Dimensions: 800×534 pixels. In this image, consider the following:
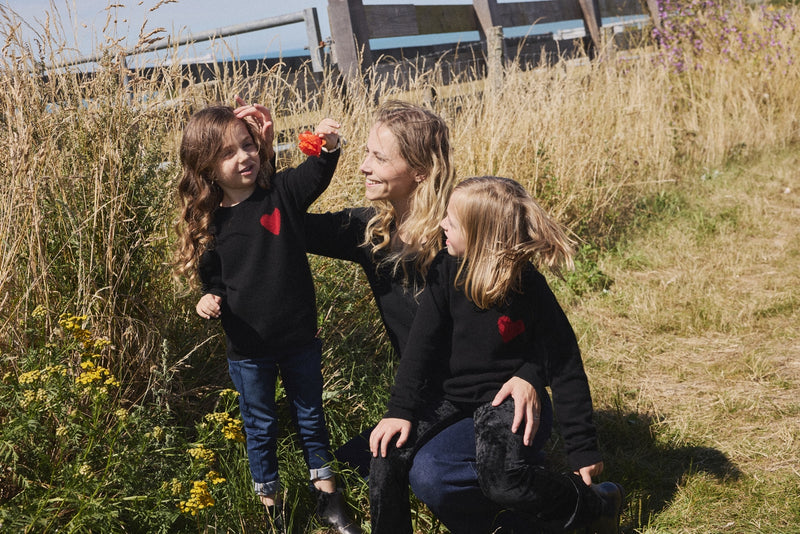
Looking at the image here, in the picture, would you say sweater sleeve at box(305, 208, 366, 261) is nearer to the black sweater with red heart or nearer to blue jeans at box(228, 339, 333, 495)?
blue jeans at box(228, 339, 333, 495)

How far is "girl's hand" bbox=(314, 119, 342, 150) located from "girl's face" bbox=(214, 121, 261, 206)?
236 millimetres

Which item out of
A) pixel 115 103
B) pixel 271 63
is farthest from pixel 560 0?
pixel 115 103

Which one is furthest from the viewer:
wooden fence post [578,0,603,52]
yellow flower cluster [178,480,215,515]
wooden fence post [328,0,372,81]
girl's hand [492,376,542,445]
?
wooden fence post [578,0,603,52]

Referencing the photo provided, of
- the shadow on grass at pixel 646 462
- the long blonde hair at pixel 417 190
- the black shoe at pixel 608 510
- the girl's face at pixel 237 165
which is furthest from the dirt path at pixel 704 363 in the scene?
the girl's face at pixel 237 165

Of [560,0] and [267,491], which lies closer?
[267,491]

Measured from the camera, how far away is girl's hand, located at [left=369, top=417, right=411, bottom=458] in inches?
81.3

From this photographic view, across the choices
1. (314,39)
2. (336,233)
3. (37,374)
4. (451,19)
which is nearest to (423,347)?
(336,233)

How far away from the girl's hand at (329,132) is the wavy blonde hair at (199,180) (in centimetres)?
25

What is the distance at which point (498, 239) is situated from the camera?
203 cm

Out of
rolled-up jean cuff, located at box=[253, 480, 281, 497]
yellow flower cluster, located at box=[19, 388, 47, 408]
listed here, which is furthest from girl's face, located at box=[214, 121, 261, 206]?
rolled-up jean cuff, located at box=[253, 480, 281, 497]

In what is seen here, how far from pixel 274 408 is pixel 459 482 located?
66cm

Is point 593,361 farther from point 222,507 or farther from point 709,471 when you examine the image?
point 222,507

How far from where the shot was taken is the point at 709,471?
262cm

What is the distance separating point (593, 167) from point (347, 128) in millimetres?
2050
